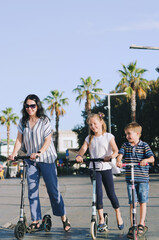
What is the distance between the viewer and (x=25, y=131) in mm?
6328

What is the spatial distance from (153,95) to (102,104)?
32.2 ft

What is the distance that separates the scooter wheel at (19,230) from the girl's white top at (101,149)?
119 cm

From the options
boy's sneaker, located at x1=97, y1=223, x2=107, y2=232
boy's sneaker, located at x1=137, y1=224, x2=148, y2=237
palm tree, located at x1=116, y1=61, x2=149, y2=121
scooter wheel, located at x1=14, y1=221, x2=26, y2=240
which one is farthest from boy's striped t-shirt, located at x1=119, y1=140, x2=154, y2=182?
palm tree, located at x1=116, y1=61, x2=149, y2=121

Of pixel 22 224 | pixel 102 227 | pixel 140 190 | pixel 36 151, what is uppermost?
pixel 36 151

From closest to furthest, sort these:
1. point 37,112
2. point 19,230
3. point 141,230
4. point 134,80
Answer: point 19,230 → point 141,230 → point 37,112 → point 134,80

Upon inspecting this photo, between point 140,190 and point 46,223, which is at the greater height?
point 140,190

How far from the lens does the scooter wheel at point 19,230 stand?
568 cm

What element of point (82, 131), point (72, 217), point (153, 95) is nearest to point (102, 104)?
point (82, 131)

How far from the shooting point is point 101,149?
6.27 metres

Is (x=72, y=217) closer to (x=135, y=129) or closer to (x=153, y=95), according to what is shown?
(x=135, y=129)

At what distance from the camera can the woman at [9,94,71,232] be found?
622cm

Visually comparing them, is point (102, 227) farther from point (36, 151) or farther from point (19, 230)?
point (36, 151)

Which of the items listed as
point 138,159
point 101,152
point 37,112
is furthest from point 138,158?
point 37,112

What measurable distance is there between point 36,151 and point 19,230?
1.09m
